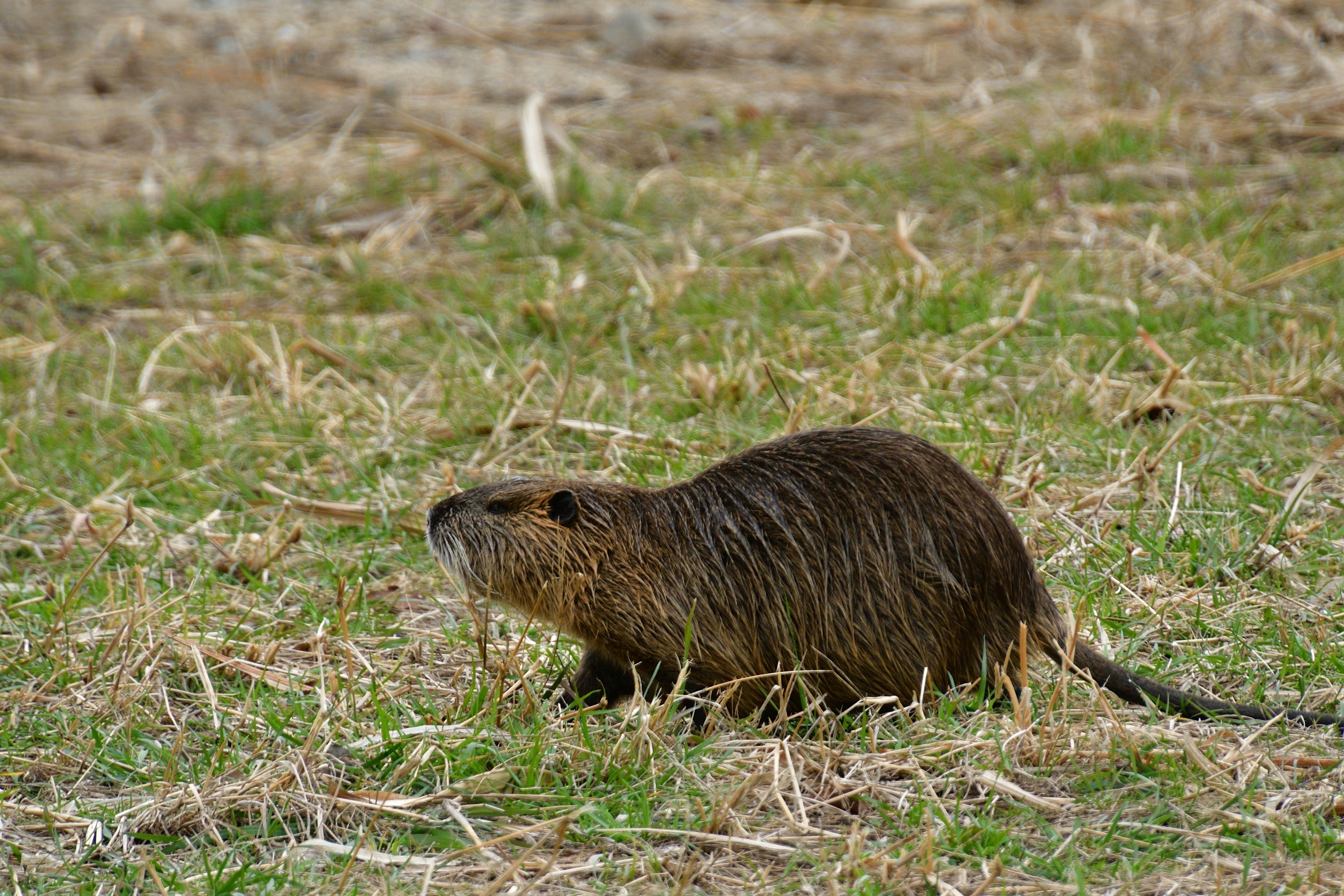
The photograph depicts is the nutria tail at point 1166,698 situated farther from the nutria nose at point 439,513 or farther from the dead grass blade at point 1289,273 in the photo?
the dead grass blade at point 1289,273

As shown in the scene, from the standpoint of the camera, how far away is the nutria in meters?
2.69

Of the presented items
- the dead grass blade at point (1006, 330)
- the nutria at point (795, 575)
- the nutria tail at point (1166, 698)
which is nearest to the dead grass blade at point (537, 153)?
the dead grass blade at point (1006, 330)

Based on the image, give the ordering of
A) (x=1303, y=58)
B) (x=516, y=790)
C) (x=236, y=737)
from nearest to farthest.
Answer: (x=516, y=790)
(x=236, y=737)
(x=1303, y=58)

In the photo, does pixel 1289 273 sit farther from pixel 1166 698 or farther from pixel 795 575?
pixel 795 575

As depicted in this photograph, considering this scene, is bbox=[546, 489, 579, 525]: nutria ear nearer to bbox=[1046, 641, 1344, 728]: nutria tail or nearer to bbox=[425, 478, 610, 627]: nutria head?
bbox=[425, 478, 610, 627]: nutria head

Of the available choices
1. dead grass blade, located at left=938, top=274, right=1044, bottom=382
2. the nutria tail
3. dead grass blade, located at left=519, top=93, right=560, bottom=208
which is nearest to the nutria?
the nutria tail

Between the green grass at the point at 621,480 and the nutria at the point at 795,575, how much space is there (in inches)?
3.6

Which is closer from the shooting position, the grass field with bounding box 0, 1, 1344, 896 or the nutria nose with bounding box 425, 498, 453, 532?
the grass field with bounding box 0, 1, 1344, 896

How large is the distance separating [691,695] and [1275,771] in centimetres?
103

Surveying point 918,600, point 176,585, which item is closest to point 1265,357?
point 918,600

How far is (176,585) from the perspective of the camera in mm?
3607

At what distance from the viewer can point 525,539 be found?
2.86 meters

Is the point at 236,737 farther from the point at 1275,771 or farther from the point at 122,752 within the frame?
the point at 1275,771

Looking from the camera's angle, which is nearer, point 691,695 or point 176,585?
point 691,695
